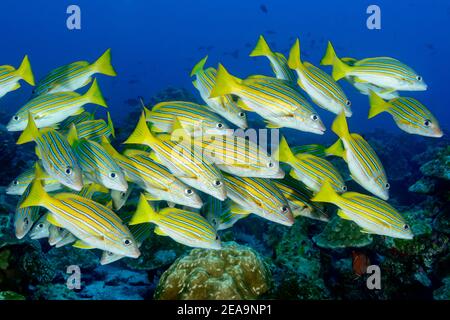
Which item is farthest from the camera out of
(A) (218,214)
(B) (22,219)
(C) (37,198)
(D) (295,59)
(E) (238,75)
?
(E) (238,75)

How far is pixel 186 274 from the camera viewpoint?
15.1 ft

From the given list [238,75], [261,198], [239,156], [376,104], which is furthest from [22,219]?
[238,75]

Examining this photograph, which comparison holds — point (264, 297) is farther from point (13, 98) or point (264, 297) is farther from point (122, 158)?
point (13, 98)

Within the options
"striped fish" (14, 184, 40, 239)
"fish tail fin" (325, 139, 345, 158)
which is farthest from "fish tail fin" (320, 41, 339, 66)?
"striped fish" (14, 184, 40, 239)

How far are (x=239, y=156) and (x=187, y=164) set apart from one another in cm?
54

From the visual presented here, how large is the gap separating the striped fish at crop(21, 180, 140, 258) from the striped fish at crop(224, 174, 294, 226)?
121 cm

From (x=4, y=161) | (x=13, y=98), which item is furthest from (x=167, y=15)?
(x=4, y=161)

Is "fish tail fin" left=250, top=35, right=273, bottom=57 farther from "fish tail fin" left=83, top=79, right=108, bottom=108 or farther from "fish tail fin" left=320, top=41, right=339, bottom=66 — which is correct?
"fish tail fin" left=83, top=79, right=108, bottom=108

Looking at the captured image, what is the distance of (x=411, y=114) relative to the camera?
3.95 meters

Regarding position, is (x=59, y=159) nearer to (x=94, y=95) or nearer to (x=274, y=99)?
(x=94, y=95)

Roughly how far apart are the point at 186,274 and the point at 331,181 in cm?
245

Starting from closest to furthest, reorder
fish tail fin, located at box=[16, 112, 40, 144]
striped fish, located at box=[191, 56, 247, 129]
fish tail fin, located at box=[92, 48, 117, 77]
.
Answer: fish tail fin, located at box=[16, 112, 40, 144] → striped fish, located at box=[191, 56, 247, 129] → fish tail fin, located at box=[92, 48, 117, 77]

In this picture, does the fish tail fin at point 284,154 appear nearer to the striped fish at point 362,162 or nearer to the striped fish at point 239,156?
the striped fish at point 239,156

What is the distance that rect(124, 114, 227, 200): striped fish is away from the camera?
318cm
